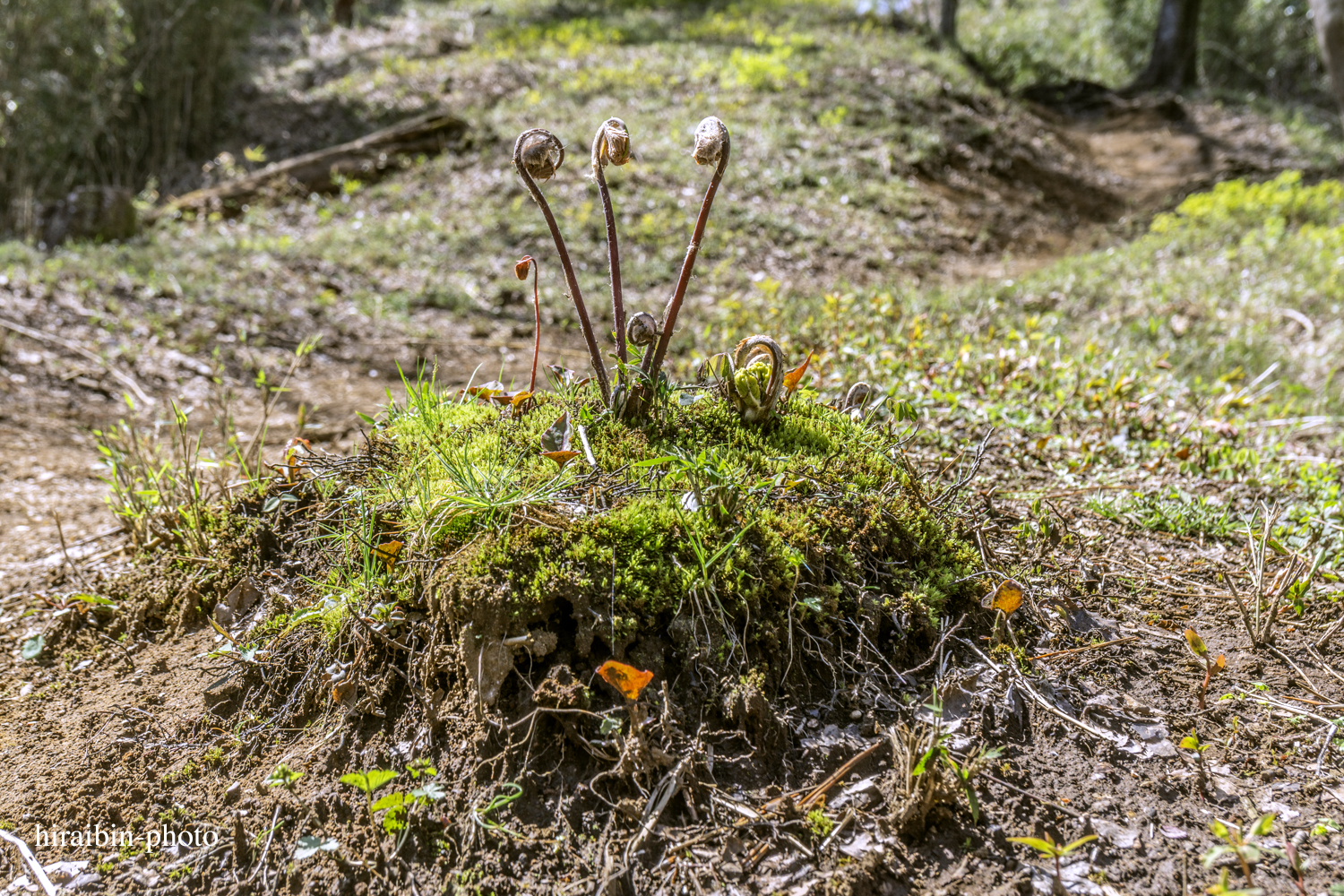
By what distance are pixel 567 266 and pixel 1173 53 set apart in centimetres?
1794

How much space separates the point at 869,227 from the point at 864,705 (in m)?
7.25

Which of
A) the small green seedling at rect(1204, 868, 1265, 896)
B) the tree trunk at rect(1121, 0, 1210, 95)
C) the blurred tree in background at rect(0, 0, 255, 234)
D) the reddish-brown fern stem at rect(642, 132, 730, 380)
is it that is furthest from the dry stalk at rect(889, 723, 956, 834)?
the tree trunk at rect(1121, 0, 1210, 95)

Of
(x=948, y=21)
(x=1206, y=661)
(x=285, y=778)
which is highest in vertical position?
Result: (x=948, y=21)

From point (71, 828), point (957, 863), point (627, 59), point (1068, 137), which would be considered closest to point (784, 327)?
point (957, 863)

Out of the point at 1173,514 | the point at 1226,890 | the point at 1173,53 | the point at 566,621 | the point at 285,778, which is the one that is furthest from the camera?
the point at 1173,53

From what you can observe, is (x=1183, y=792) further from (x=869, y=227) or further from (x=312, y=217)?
(x=312, y=217)

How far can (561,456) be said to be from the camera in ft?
7.02

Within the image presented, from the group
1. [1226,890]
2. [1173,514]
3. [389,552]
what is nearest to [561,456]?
[389,552]

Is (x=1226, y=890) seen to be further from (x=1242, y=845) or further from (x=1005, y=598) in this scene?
(x=1005, y=598)

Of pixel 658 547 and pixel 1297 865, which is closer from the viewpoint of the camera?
pixel 1297 865

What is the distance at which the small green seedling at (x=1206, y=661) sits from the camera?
76.3 inches

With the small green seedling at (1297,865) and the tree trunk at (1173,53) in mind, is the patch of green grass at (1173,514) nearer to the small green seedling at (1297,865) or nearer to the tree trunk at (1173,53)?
the small green seedling at (1297,865)

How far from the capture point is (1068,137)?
12812 mm

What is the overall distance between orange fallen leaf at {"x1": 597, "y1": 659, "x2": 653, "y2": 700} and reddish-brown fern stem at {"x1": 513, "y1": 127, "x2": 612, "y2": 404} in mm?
988
